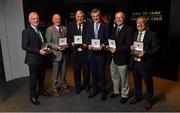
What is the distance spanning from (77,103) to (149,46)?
5.11ft

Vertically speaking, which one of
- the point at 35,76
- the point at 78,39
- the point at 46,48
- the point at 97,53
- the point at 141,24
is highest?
the point at 141,24

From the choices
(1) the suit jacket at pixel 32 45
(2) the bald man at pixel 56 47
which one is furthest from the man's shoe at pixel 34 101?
(1) the suit jacket at pixel 32 45

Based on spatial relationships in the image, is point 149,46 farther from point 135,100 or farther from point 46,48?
point 46,48

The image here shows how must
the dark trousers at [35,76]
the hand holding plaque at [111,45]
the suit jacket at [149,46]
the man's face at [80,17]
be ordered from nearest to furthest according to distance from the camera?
the suit jacket at [149,46] → the hand holding plaque at [111,45] → the dark trousers at [35,76] → the man's face at [80,17]

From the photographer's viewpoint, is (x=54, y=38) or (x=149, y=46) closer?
(x=149, y=46)

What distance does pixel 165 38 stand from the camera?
509 centimetres

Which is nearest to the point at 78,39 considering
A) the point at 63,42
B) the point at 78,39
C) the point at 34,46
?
the point at 78,39

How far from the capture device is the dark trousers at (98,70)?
162 inches

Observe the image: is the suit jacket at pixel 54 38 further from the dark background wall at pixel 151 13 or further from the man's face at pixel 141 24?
the dark background wall at pixel 151 13

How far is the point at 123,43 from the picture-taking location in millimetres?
3900

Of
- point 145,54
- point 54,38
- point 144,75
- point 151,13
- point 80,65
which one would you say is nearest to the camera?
point 145,54

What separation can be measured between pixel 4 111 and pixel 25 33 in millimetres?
1310

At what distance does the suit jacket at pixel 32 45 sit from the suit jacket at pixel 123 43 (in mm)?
1233

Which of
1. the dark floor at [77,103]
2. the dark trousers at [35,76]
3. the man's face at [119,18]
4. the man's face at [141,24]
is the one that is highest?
the man's face at [119,18]
